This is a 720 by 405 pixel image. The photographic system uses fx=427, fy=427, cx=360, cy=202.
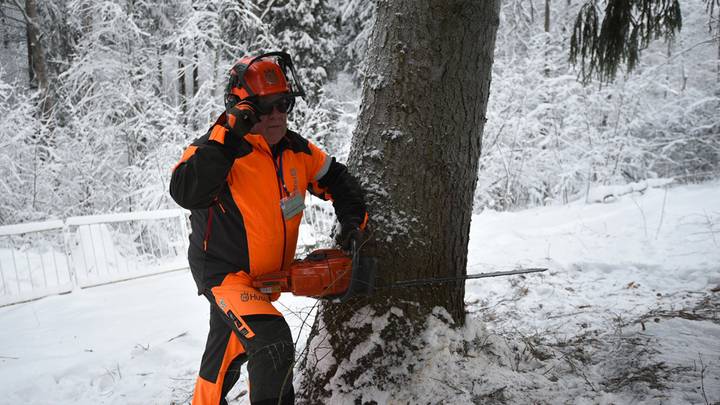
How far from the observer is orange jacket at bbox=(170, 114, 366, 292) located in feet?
6.48

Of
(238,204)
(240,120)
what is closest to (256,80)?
(240,120)

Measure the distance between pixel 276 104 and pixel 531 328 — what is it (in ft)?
7.17

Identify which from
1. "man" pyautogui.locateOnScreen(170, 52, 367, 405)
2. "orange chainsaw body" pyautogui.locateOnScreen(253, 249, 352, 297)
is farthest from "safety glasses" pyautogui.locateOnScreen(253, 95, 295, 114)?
"orange chainsaw body" pyautogui.locateOnScreen(253, 249, 352, 297)

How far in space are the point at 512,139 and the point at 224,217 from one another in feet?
33.0

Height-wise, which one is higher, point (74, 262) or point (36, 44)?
point (36, 44)

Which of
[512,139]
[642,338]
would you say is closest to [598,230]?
[642,338]

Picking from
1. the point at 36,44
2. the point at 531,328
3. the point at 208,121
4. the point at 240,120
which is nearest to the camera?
the point at 240,120

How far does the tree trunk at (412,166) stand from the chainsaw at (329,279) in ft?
0.46

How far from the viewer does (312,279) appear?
201 centimetres

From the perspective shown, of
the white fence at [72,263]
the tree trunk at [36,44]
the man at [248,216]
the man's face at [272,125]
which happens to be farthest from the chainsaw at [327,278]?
the tree trunk at [36,44]

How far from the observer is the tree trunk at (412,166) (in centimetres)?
215

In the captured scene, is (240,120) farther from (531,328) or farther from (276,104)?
(531,328)

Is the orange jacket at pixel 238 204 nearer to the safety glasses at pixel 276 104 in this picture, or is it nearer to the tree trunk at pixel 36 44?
the safety glasses at pixel 276 104

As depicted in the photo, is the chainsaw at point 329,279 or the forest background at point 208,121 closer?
the chainsaw at point 329,279
